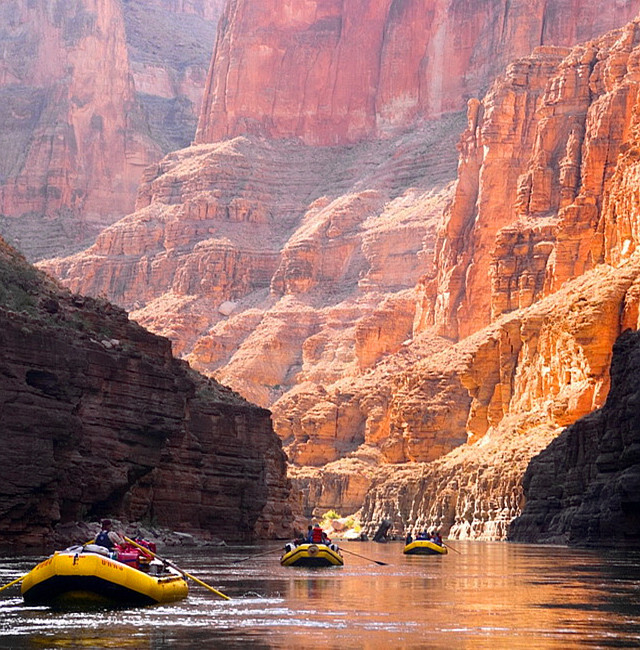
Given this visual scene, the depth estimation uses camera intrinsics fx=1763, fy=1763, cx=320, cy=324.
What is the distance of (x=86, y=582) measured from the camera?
39.1m

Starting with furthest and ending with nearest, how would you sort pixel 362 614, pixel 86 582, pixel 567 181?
pixel 567 181, pixel 362 614, pixel 86 582

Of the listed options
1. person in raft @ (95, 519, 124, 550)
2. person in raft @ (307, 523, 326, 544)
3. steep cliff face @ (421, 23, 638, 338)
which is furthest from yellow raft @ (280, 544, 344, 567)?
steep cliff face @ (421, 23, 638, 338)

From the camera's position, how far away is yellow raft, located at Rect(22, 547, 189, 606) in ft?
127

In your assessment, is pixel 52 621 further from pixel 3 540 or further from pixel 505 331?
pixel 505 331

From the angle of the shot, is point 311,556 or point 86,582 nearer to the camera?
point 86,582

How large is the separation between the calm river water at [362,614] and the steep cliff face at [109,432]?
41.4ft

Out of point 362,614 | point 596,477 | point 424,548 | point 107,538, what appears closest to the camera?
point 362,614

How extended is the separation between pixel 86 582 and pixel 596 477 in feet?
203

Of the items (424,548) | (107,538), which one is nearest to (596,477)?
(424,548)

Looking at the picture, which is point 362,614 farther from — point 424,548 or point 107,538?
point 424,548

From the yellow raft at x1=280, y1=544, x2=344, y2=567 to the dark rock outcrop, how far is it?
1908cm

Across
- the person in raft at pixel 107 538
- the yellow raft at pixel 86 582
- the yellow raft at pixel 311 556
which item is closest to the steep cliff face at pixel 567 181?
the yellow raft at pixel 311 556

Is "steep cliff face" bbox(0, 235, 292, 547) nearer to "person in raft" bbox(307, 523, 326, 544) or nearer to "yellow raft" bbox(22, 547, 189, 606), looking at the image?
"person in raft" bbox(307, 523, 326, 544)

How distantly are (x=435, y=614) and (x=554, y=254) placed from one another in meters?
131
